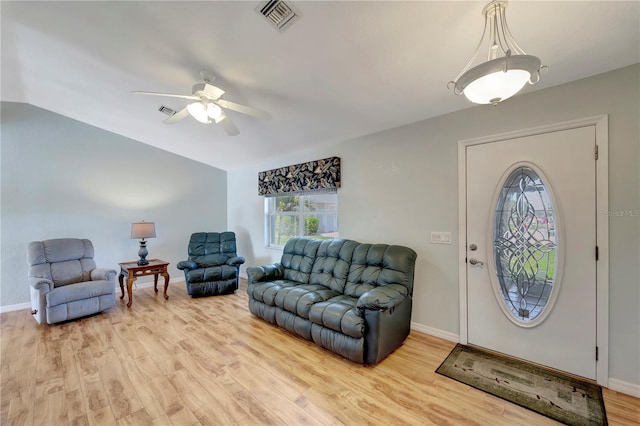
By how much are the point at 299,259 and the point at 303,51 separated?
2412 mm

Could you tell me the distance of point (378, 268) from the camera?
2.77m

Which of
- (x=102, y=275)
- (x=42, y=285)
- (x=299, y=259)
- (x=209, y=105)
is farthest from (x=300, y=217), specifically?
(x=42, y=285)

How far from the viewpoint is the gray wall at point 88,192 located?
362 cm

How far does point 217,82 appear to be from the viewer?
2.58 metres

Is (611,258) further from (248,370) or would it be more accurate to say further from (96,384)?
(96,384)

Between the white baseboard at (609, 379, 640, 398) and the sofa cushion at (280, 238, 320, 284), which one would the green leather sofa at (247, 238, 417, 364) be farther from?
the white baseboard at (609, 379, 640, 398)

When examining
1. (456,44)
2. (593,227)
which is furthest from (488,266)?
(456,44)

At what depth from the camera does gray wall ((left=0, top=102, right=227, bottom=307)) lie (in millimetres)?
3615

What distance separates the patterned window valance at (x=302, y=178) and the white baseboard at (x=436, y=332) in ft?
6.60

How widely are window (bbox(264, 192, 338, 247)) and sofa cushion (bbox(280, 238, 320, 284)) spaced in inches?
21.7

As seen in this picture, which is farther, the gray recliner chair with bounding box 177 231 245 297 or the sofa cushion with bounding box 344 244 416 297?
the gray recliner chair with bounding box 177 231 245 297

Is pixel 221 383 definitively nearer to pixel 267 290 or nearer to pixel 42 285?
pixel 267 290

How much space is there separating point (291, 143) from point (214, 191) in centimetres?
261

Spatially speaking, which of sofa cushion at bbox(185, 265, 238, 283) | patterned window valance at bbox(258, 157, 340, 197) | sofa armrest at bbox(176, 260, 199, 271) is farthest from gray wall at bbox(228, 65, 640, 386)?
sofa armrest at bbox(176, 260, 199, 271)
